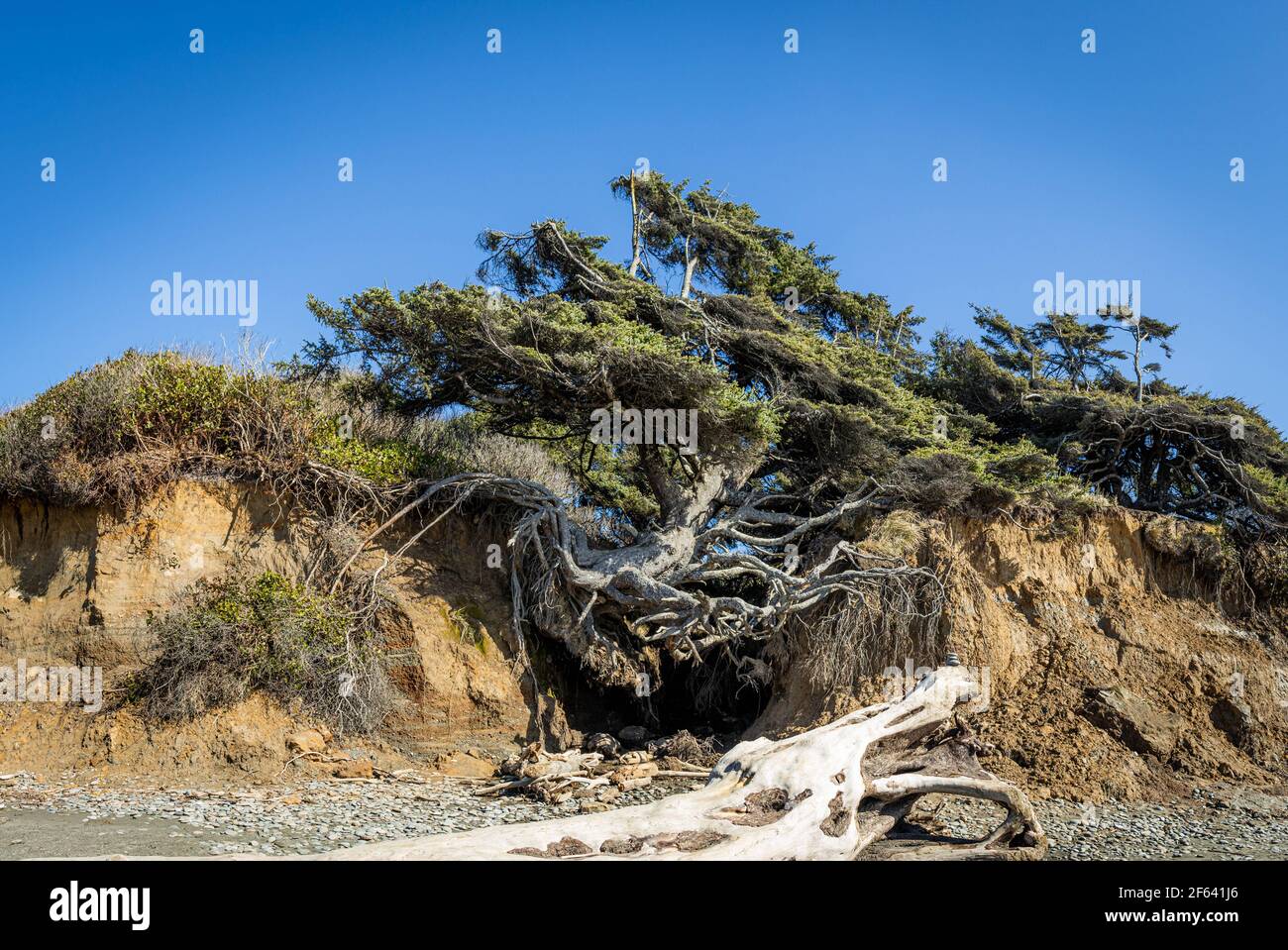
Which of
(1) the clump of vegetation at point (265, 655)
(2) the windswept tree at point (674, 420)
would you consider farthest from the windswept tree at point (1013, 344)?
(1) the clump of vegetation at point (265, 655)

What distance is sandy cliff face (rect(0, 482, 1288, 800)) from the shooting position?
1197 cm

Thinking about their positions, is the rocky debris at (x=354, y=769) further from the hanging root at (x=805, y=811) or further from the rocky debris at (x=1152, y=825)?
the rocky debris at (x=1152, y=825)

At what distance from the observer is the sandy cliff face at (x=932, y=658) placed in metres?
12.0

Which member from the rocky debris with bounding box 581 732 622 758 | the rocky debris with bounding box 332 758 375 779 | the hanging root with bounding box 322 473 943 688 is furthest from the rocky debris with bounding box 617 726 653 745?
the rocky debris with bounding box 332 758 375 779

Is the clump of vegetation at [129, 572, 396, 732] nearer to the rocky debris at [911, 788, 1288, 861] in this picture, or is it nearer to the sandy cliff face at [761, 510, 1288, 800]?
the sandy cliff face at [761, 510, 1288, 800]

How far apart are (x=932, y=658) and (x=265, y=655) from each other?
30.7 ft

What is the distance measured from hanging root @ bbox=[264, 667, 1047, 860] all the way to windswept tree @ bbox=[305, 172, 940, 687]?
12.2 ft

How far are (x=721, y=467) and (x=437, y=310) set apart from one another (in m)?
5.18

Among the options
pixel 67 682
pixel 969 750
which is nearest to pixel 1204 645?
pixel 969 750

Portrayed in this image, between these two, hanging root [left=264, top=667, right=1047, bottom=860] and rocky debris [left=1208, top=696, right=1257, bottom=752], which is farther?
rocky debris [left=1208, top=696, right=1257, bottom=752]

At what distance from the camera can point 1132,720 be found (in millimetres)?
12406

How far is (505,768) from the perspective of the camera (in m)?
12.6

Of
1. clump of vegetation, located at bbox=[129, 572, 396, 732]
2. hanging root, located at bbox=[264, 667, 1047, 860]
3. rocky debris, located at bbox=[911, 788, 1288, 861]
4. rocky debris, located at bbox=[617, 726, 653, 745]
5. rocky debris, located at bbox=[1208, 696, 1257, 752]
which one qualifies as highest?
clump of vegetation, located at bbox=[129, 572, 396, 732]

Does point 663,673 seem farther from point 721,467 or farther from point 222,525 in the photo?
point 222,525
